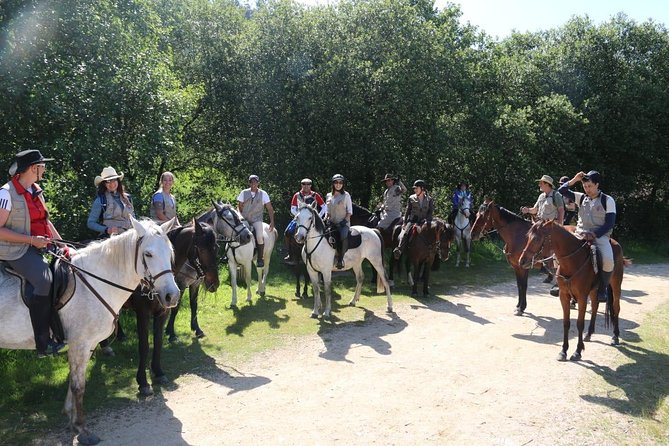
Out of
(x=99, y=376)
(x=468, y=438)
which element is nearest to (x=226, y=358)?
(x=99, y=376)

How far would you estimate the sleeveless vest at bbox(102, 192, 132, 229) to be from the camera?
24.2 feet

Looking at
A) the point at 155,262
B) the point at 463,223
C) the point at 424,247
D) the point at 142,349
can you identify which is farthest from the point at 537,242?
the point at 463,223

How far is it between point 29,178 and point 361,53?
13121 millimetres

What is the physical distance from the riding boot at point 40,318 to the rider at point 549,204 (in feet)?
28.9

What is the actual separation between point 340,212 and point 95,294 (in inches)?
230

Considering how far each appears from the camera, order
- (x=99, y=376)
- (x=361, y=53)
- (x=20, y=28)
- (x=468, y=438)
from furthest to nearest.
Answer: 1. (x=361, y=53)
2. (x=20, y=28)
3. (x=99, y=376)
4. (x=468, y=438)

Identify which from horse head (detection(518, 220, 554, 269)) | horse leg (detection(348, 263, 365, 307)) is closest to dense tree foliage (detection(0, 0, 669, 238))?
horse leg (detection(348, 263, 365, 307))

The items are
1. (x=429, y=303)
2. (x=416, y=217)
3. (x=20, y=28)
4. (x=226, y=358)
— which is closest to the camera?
(x=226, y=358)

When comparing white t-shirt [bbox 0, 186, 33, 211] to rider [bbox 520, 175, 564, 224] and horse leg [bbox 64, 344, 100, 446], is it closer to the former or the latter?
horse leg [bbox 64, 344, 100, 446]

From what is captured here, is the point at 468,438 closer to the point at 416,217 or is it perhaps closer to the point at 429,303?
the point at 429,303

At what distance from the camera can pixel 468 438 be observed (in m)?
5.25

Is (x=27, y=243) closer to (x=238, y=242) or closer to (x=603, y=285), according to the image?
(x=238, y=242)

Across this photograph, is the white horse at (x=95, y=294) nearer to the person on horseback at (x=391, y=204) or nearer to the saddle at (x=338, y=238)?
the saddle at (x=338, y=238)

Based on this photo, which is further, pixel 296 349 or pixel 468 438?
pixel 296 349
